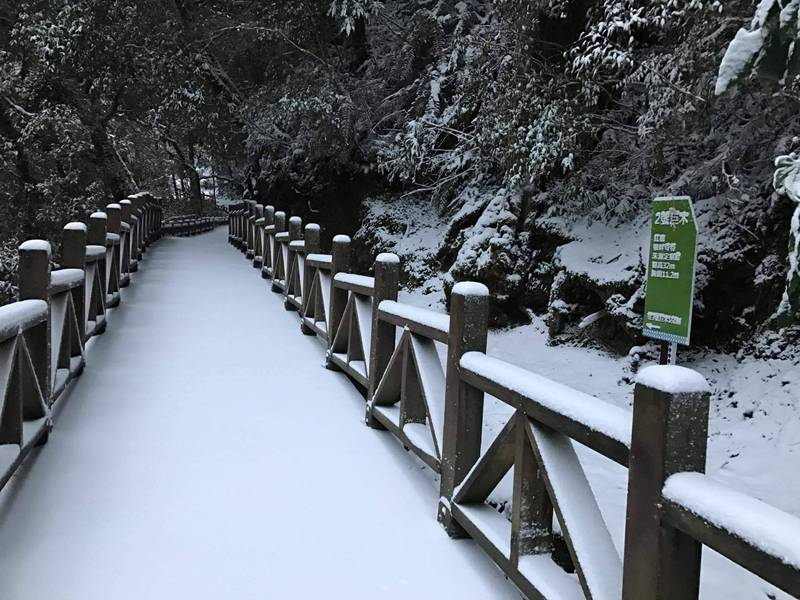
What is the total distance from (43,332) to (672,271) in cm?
473

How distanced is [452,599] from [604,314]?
6.69 metres

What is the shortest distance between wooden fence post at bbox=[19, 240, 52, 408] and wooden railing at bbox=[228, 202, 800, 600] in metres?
2.27

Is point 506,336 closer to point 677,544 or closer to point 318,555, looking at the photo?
point 318,555

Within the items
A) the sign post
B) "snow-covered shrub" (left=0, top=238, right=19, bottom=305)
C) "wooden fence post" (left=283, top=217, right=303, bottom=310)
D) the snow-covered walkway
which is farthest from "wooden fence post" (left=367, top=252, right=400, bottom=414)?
"snow-covered shrub" (left=0, top=238, right=19, bottom=305)

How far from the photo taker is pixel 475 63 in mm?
10094

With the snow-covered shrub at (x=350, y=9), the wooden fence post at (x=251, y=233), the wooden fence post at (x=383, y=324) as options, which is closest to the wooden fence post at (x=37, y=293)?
the wooden fence post at (x=383, y=324)

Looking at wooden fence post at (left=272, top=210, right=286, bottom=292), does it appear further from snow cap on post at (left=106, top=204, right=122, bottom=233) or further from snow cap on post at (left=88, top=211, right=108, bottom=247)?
snow cap on post at (left=88, top=211, right=108, bottom=247)

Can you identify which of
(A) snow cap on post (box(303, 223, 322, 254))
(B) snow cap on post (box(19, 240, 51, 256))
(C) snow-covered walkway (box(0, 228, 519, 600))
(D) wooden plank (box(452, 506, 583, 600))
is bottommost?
(C) snow-covered walkway (box(0, 228, 519, 600))

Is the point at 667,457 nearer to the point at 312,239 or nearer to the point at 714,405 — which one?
the point at 714,405

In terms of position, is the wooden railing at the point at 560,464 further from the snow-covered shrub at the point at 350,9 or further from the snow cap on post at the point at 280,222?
the snow-covered shrub at the point at 350,9

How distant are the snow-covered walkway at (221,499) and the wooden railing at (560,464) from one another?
29 cm

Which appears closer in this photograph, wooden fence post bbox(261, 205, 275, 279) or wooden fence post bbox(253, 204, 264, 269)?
wooden fence post bbox(261, 205, 275, 279)

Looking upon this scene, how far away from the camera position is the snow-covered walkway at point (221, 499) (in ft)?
Result: 9.62

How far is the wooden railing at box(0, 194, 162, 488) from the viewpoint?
360 centimetres
